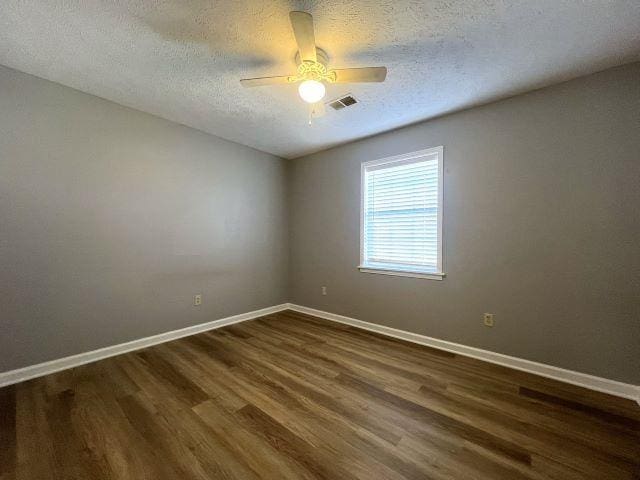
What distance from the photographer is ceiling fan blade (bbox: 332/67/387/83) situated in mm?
1655

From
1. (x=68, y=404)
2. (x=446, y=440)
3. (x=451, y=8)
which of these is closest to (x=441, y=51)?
(x=451, y=8)

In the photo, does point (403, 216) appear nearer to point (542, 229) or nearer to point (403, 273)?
point (403, 273)

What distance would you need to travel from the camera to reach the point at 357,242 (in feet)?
11.4

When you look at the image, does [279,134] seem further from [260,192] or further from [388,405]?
[388,405]

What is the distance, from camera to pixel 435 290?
9.08 ft

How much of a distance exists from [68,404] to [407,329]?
3.06 meters

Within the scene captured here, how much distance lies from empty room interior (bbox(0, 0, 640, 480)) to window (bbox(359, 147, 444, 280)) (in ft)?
0.09

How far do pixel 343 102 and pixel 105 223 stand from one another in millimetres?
2649

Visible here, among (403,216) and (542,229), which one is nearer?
(542,229)

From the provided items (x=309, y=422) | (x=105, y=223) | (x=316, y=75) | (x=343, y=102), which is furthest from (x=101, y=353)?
(x=343, y=102)

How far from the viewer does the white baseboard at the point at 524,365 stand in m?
1.89

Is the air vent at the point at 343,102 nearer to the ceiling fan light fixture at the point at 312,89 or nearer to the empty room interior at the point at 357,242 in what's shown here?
the empty room interior at the point at 357,242

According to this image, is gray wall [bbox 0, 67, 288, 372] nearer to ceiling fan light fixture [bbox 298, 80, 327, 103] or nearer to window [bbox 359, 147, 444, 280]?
window [bbox 359, 147, 444, 280]

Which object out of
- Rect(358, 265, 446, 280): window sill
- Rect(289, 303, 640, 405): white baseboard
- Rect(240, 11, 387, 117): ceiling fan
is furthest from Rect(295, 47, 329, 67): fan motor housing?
Rect(289, 303, 640, 405): white baseboard
